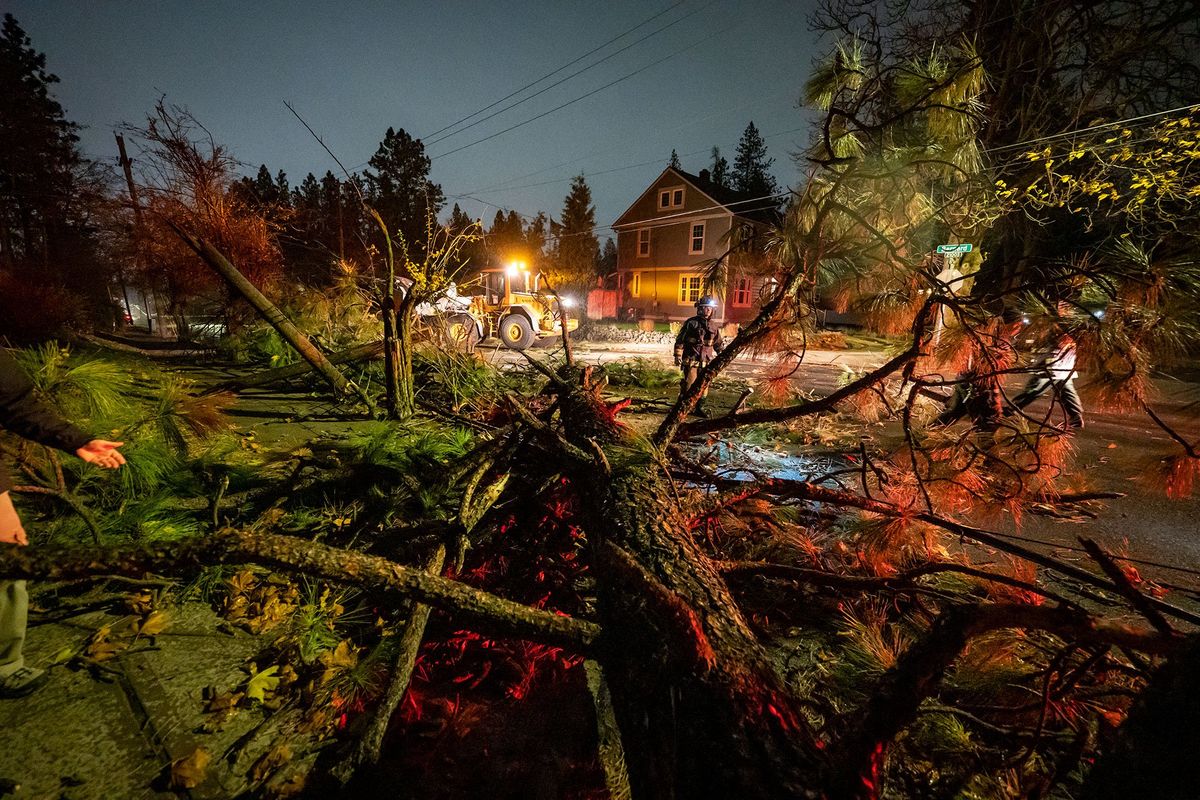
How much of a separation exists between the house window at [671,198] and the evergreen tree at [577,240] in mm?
9226

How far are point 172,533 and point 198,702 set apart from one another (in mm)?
1233

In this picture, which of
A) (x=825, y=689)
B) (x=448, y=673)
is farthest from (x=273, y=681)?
(x=825, y=689)

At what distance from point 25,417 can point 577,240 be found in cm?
3947

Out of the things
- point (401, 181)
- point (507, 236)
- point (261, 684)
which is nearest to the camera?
point (261, 684)

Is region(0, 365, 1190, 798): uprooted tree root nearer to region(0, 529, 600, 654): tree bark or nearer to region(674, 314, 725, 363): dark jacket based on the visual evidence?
region(0, 529, 600, 654): tree bark

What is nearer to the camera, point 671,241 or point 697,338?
point 697,338

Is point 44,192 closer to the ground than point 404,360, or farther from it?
farther from it

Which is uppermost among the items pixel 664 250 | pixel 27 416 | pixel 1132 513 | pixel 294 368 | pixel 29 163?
pixel 29 163

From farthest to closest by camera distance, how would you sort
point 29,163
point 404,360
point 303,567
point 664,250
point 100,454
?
1. point 664,250
2. point 29,163
3. point 404,360
4. point 100,454
5. point 303,567

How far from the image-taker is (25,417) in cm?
214

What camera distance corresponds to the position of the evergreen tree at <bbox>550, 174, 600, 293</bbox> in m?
37.7

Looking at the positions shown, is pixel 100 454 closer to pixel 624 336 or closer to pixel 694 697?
pixel 694 697

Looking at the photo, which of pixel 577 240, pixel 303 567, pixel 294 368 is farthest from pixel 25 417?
pixel 577 240

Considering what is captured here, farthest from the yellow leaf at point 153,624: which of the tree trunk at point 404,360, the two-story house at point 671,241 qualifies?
the two-story house at point 671,241
